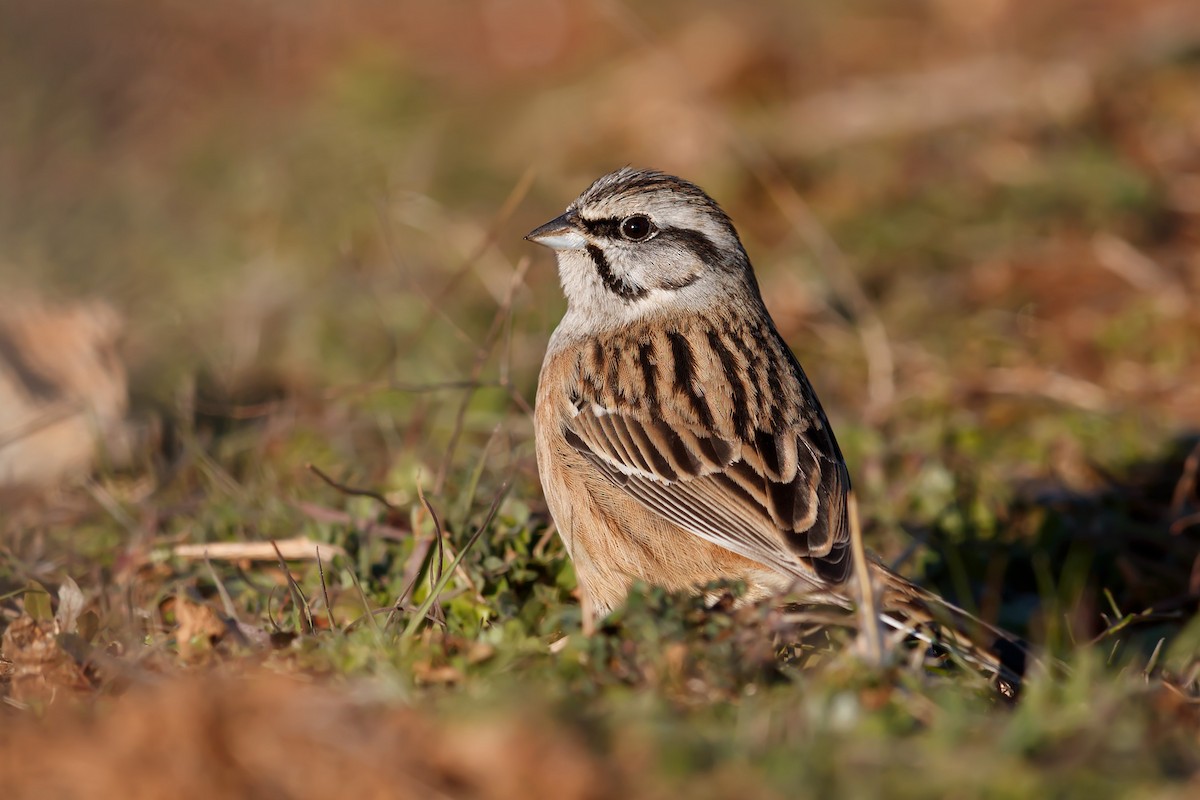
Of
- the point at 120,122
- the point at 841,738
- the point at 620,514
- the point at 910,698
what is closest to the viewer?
the point at 841,738

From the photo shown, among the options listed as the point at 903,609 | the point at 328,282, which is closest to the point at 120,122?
the point at 328,282

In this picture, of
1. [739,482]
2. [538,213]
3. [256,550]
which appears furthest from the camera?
[538,213]

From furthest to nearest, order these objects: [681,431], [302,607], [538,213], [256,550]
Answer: [538,213] → [256,550] → [681,431] → [302,607]

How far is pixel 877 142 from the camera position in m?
10.6

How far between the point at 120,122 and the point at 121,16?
80.2 inches

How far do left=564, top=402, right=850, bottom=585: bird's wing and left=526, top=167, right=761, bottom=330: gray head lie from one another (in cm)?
76

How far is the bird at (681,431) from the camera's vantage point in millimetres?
4391

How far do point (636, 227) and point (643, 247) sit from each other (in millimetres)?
91

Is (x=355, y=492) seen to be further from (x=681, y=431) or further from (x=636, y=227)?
(x=636, y=227)

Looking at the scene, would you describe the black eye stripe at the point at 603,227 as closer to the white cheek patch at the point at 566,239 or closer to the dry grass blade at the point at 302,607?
the white cheek patch at the point at 566,239

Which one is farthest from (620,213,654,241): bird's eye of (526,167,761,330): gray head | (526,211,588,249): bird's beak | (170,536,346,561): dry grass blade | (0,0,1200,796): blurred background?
(170,536,346,561): dry grass blade

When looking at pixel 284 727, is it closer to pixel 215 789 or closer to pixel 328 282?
pixel 215 789

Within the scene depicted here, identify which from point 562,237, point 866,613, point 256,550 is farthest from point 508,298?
point 866,613

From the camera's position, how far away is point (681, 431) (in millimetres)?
4742
